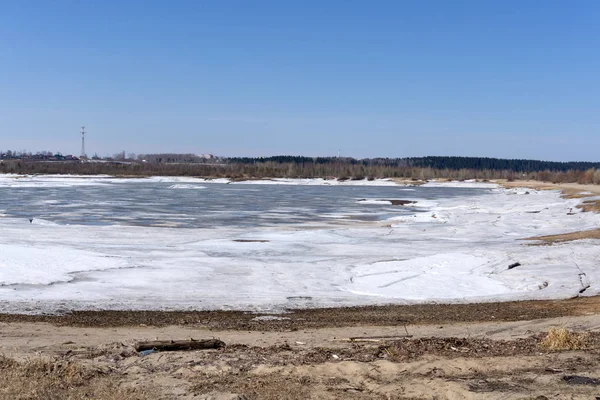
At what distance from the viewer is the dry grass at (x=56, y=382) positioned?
759 centimetres

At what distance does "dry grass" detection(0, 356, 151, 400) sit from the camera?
7594 mm

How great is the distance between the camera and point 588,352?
9.73m

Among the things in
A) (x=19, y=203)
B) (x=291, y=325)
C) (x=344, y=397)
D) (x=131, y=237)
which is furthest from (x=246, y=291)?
(x=19, y=203)

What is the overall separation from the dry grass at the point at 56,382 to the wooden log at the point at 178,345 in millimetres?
1470

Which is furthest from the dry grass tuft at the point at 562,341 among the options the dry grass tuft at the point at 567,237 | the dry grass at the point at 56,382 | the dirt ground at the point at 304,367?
the dry grass tuft at the point at 567,237

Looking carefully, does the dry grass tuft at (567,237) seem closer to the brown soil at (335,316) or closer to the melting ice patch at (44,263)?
the brown soil at (335,316)

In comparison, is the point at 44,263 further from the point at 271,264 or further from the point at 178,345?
the point at 178,345

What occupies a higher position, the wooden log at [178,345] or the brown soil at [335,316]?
the wooden log at [178,345]

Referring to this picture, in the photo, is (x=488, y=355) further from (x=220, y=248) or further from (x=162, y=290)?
(x=220, y=248)

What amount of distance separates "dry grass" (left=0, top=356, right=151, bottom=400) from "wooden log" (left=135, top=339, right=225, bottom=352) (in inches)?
57.9

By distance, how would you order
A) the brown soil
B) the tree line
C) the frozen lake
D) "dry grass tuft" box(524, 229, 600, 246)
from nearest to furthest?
1. the brown soil
2. the frozen lake
3. "dry grass tuft" box(524, 229, 600, 246)
4. the tree line

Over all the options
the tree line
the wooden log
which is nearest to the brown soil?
the wooden log

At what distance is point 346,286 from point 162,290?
4719 millimetres

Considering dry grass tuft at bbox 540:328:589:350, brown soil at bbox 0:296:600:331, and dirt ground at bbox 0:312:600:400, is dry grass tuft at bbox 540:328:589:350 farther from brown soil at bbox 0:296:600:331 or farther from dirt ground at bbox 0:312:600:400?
brown soil at bbox 0:296:600:331
